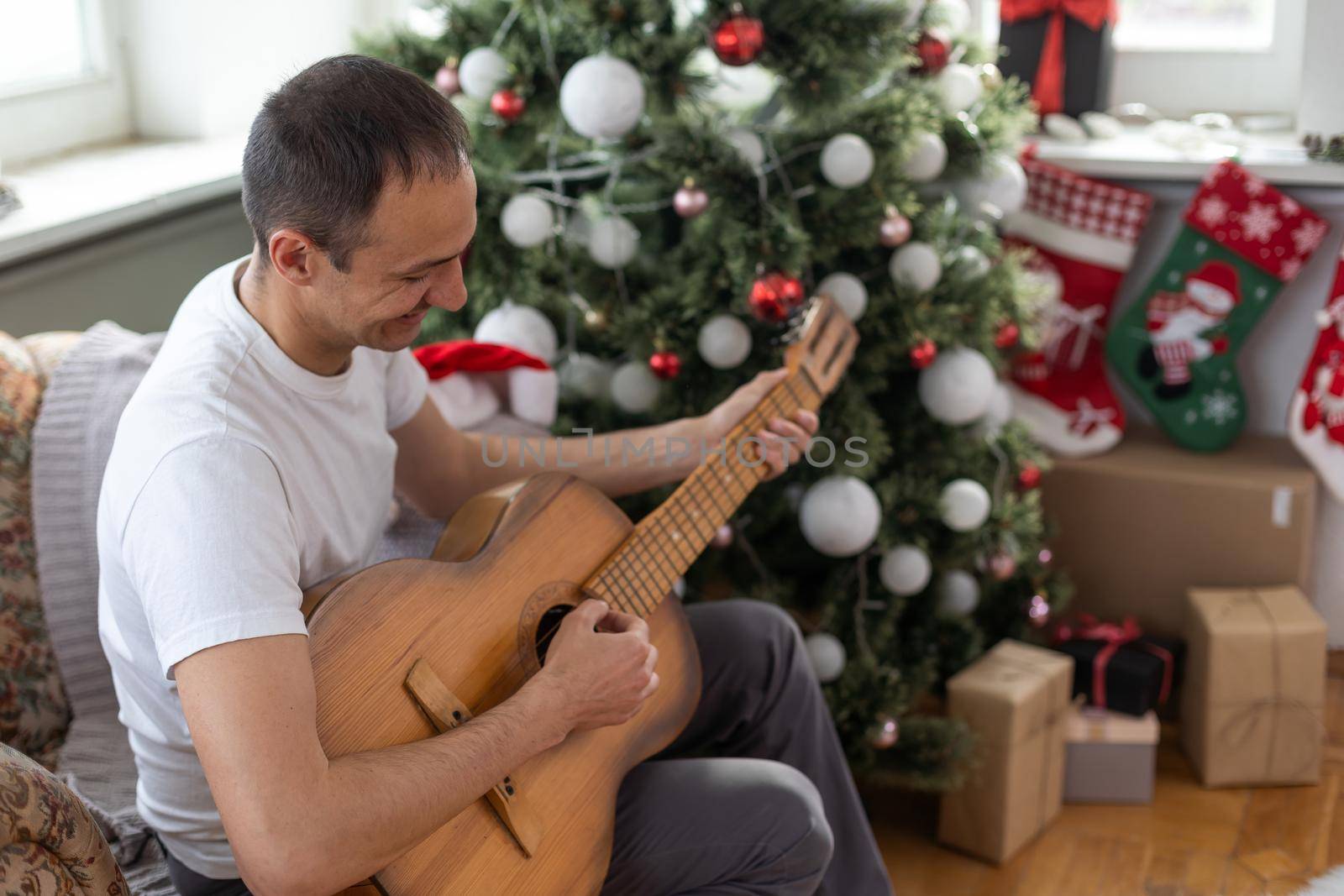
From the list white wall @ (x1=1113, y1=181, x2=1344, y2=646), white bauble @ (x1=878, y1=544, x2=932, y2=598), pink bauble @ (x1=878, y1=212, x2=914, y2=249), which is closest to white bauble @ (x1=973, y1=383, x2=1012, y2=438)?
white bauble @ (x1=878, y1=544, x2=932, y2=598)

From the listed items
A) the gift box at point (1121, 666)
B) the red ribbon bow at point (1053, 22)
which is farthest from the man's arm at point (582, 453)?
the red ribbon bow at point (1053, 22)

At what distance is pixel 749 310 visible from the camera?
169 centimetres

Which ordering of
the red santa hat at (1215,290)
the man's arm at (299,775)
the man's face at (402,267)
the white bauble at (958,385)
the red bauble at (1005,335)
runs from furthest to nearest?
1. the red santa hat at (1215,290)
2. the red bauble at (1005,335)
3. the white bauble at (958,385)
4. the man's face at (402,267)
5. the man's arm at (299,775)

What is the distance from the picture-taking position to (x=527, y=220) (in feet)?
5.60

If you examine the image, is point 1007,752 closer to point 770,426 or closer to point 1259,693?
point 1259,693

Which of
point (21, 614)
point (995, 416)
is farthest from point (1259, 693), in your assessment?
point (21, 614)

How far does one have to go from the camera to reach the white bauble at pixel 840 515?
1.72 meters

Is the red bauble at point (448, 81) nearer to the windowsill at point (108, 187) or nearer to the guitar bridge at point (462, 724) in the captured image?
the windowsill at point (108, 187)

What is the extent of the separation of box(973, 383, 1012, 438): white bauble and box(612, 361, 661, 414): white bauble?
1.78 ft

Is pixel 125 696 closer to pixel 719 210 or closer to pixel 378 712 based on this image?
pixel 378 712

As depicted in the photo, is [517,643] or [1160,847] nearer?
[517,643]

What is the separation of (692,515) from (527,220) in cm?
52

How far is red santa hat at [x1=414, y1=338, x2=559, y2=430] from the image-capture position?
1.68 meters

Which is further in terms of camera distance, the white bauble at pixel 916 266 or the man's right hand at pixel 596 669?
the white bauble at pixel 916 266
